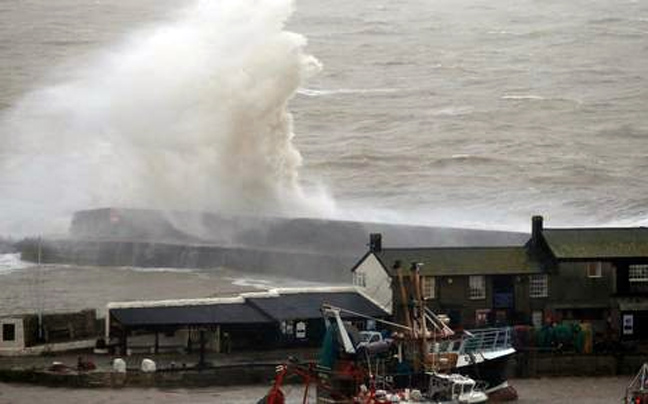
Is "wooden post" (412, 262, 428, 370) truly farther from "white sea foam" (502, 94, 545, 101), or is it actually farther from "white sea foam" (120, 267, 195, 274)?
"white sea foam" (502, 94, 545, 101)

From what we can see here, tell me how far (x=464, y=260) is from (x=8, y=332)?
784 cm

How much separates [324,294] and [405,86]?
135ft

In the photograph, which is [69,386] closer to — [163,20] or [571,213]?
[571,213]

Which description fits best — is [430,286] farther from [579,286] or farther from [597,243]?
[597,243]

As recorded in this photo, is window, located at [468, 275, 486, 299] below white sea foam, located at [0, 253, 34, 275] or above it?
below

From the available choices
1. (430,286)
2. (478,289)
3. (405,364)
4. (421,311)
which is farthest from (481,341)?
(478,289)

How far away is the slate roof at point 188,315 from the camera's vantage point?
33031 millimetres

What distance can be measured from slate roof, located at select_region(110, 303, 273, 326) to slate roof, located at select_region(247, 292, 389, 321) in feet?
1.01

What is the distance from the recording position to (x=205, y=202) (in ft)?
162

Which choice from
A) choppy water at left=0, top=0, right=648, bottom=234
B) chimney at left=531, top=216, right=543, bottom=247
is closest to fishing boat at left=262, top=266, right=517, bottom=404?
chimney at left=531, top=216, right=543, bottom=247

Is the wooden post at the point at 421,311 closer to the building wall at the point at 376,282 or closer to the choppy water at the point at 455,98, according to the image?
the building wall at the point at 376,282

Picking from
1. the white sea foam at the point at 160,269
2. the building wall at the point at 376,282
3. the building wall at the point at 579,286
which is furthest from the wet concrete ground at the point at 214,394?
the white sea foam at the point at 160,269

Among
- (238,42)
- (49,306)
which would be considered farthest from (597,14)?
(49,306)

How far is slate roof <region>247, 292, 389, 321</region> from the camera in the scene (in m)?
33.8
